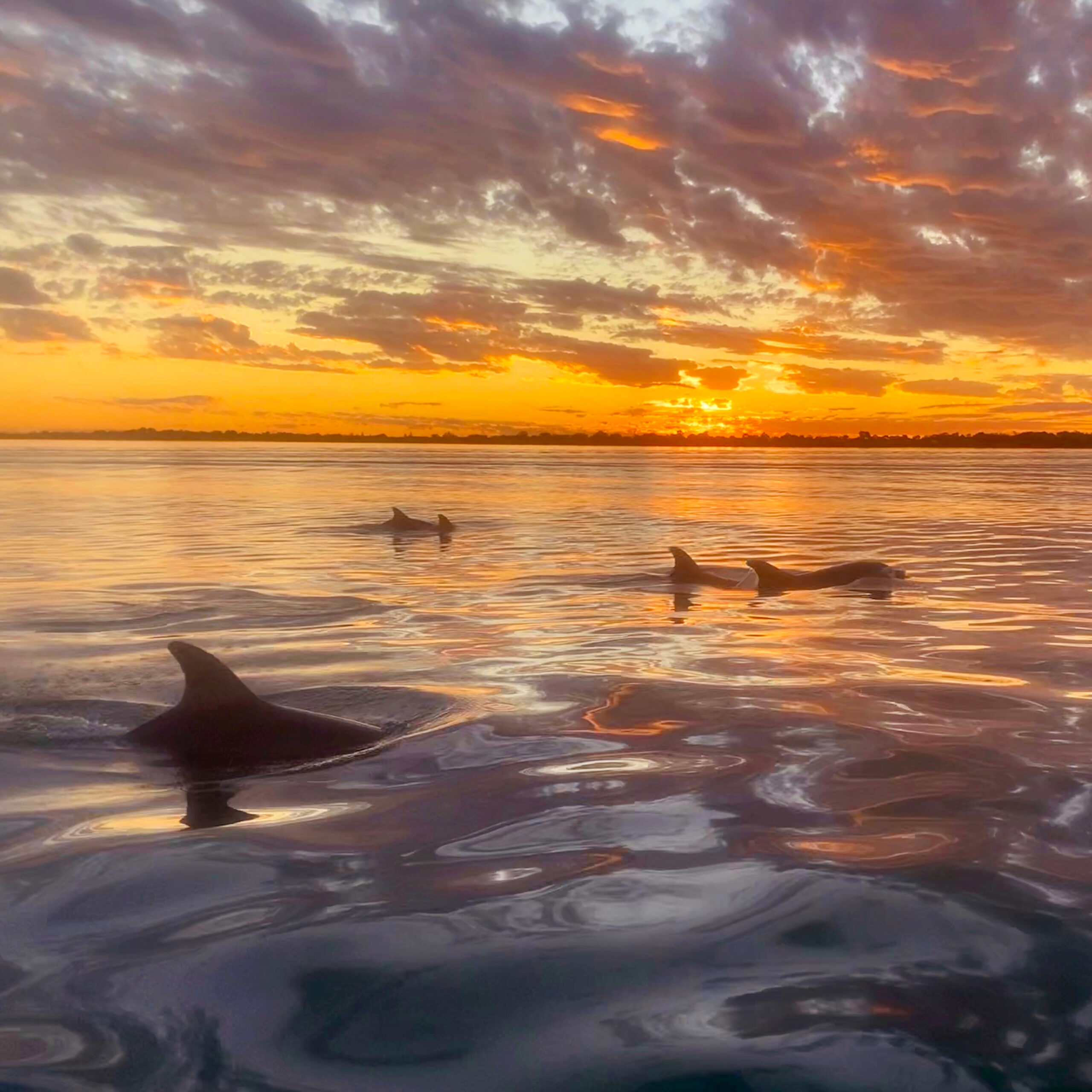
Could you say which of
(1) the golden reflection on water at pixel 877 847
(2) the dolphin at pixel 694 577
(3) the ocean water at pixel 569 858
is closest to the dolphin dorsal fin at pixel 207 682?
(3) the ocean water at pixel 569 858

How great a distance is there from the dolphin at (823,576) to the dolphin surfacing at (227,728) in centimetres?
1035

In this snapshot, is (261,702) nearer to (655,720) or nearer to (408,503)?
(655,720)

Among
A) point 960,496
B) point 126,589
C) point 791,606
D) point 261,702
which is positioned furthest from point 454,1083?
point 960,496

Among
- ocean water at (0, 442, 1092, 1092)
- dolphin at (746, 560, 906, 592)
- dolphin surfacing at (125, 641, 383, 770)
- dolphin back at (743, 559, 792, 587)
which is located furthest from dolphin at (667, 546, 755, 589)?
dolphin surfacing at (125, 641, 383, 770)

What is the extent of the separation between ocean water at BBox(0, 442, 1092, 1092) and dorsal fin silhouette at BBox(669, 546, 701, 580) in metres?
3.15

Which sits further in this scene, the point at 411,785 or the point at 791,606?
the point at 791,606

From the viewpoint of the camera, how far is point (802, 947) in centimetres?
435

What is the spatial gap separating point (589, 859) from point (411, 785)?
173 cm

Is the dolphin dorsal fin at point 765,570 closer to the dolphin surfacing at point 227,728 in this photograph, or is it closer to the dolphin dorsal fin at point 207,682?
the dolphin surfacing at point 227,728

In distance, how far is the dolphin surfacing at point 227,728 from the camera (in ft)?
24.0

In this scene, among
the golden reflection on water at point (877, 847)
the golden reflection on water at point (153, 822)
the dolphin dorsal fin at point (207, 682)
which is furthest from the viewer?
the dolphin dorsal fin at point (207, 682)

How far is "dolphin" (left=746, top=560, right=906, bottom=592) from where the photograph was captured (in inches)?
667

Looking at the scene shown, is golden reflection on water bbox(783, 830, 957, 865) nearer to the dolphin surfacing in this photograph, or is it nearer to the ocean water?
the ocean water

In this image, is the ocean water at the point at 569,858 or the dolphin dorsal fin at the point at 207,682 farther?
the dolphin dorsal fin at the point at 207,682
